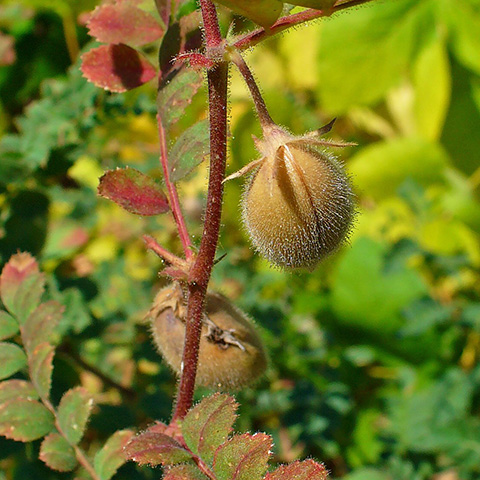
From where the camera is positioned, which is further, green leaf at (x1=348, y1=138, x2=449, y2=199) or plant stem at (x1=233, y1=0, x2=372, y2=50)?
green leaf at (x1=348, y1=138, x2=449, y2=199)

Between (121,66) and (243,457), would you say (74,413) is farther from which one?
(121,66)

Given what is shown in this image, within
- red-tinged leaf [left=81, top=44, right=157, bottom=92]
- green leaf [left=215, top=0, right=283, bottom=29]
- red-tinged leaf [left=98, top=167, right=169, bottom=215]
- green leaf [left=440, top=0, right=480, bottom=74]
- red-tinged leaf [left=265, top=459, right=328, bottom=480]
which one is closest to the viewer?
green leaf [left=215, top=0, right=283, bottom=29]

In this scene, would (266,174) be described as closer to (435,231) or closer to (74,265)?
(74,265)

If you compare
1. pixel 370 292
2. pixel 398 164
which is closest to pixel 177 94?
pixel 370 292

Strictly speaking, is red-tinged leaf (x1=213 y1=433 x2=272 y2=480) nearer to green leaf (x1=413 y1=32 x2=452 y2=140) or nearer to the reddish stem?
the reddish stem

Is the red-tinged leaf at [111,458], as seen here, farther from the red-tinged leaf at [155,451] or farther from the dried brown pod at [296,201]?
the dried brown pod at [296,201]

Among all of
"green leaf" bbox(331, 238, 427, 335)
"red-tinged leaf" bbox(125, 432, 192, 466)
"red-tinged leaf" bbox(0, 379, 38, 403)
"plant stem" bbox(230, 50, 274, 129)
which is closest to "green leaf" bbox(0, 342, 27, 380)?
"red-tinged leaf" bbox(0, 379, 38, 403)

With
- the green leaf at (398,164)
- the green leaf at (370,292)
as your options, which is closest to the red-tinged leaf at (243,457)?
the green leaf at (370,292)
